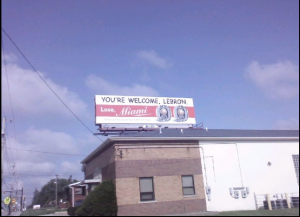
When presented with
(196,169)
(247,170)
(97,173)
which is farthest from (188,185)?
(97,173)

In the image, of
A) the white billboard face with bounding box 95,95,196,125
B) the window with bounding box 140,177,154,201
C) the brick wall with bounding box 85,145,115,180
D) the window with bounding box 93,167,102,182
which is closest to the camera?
the window with bounding box 140,177,154,201

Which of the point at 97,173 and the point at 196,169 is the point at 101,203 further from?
the point at 196,169

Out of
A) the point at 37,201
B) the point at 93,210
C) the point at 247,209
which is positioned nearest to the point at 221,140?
the point at 247,209

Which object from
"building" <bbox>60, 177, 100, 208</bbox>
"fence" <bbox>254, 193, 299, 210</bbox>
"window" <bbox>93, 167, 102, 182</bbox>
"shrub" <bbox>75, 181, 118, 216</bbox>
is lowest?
"fence" <bbox>254, 193, 299, 210</bbox>

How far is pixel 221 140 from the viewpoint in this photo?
27484mm

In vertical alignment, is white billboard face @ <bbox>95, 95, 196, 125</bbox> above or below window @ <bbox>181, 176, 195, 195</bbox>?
above

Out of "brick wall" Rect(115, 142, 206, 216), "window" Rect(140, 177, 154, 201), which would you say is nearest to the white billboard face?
"brick wall" Rect(115, 142, 206, 216)

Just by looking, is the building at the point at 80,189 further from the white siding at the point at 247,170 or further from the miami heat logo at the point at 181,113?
the miami heat logo at the point at 181,113

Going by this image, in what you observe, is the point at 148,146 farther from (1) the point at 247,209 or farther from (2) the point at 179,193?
(1) the point at 247,209

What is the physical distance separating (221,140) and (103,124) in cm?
1132

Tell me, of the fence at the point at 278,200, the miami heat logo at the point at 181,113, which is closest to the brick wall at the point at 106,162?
the miami heat logo at the point at 181,113

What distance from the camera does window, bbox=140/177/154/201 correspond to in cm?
2422

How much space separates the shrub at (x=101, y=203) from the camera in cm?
2217

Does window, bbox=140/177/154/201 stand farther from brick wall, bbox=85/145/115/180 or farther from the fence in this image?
the fence
